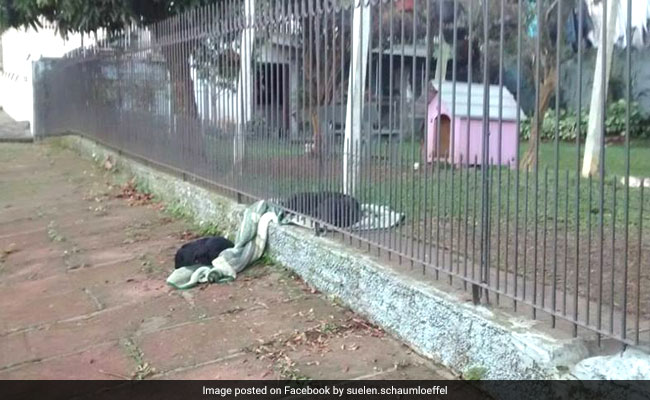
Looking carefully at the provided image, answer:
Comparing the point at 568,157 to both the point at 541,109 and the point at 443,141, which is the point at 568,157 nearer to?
the point at 541,109

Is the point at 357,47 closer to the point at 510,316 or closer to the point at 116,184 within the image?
the point at 510,316

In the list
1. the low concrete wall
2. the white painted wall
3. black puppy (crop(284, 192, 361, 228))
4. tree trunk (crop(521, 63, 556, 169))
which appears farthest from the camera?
the white painted wall

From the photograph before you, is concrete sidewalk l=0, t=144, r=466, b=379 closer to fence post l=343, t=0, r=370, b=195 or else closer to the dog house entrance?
fence post l=343, t=0, r=370, b=195

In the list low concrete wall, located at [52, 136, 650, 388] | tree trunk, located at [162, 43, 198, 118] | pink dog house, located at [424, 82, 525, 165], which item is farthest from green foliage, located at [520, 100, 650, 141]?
tree trunk, located at [162, 43, 198, 118]

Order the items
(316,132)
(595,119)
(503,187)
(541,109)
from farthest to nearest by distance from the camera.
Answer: (316,132) < (595,119) < (503,187) < (541,109)

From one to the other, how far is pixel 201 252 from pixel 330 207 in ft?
4.37

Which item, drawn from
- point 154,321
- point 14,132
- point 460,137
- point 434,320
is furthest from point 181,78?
point 14,132

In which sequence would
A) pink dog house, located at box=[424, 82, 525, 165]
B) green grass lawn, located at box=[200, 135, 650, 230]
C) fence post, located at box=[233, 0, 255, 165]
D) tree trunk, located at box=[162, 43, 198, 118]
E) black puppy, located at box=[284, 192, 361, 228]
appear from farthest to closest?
tree trunk, located at box=[162, 43, 198, 118], fence post, located at box=[233, 0, 255, 165], black puppy, located at box=[284, 192, 361, 228], pink dog house, located at box=[424, 82, 525, 165], green grass lawn, located at box=[200, 135, 650, 230]

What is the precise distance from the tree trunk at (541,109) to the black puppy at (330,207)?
5.19ft

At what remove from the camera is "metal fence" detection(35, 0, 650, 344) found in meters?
3.48

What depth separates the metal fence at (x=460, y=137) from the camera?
3.48 meters

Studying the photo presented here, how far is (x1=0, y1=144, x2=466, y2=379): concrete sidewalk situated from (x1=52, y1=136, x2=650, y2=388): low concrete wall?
12 cm

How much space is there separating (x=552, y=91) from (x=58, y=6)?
29.0 feet

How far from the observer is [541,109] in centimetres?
357
